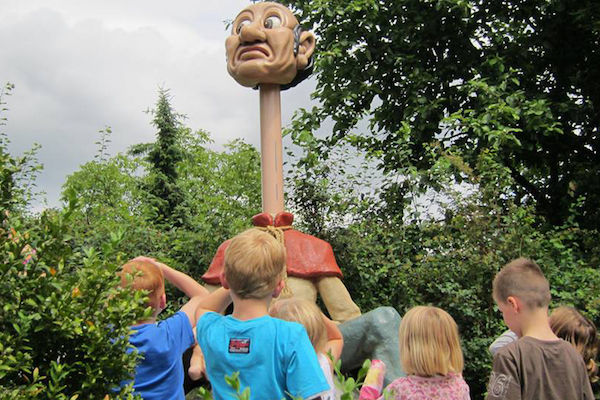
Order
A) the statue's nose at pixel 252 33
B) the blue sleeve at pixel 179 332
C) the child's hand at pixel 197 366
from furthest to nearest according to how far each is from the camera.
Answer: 1. the statue's nose at pixel 252 33
2. the child's hand at pixel 197 366
3. the blue sleeve at pixel 179 332

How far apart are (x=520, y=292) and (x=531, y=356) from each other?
0.93 feet

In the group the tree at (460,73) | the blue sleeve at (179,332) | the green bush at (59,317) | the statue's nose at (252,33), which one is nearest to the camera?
the green bush at (59,317)

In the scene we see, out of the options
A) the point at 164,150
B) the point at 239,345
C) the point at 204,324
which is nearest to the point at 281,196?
the point at 204,324

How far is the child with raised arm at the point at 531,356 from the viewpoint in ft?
8.08

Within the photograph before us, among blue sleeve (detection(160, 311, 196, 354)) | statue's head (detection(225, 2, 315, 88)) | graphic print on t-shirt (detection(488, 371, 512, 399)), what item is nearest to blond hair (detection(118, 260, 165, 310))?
blue sleeve (detection(160, 311, 196, 354))

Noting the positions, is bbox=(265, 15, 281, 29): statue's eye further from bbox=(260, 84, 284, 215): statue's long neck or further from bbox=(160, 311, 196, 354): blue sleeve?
bbox=(160, 311, 196, 354): blue sleeve

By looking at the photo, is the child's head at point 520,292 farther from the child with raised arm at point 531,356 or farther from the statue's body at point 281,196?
the statue's body at point 281,196

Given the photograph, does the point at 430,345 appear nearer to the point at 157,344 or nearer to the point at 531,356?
the point at 531,356

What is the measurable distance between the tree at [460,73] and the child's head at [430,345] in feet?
17.3

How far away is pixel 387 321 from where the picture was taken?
4.13m

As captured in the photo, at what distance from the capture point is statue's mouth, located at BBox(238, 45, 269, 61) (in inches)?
185

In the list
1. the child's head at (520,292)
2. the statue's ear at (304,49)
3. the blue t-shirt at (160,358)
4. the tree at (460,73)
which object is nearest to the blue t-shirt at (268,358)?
the blue t-shirt at (160,358)

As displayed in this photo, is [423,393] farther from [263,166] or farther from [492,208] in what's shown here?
[492,208]

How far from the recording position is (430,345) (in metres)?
2.41
